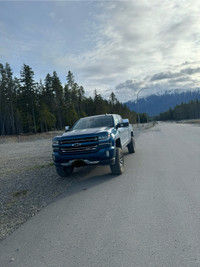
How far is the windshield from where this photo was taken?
308 inches

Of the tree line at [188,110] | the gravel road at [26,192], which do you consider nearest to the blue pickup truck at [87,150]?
the gravel road at [26,192]

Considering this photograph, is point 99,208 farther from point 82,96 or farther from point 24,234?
point 82,96

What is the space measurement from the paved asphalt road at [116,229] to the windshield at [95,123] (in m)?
2.72

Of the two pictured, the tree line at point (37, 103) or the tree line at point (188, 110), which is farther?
the tree line at point (188, 110)

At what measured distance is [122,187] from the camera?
213 inches

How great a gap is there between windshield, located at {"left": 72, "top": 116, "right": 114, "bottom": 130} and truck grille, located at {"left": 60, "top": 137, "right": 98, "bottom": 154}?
1630 mm

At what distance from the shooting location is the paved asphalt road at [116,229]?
270 centimetres

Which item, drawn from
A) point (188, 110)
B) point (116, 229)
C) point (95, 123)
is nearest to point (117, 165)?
point (95, 123)

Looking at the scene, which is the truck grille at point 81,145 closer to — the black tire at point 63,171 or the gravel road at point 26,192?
the black tire at point 63,171

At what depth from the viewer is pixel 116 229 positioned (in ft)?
11.1

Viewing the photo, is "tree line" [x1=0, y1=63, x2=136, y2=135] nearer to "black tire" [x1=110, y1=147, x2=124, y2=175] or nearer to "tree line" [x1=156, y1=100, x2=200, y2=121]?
"black tire" [x1=110, y1=147, x2=124, y2=175]

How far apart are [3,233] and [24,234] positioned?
1.32ft

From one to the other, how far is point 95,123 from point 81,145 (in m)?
1.97

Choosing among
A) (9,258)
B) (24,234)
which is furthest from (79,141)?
(9,258)
